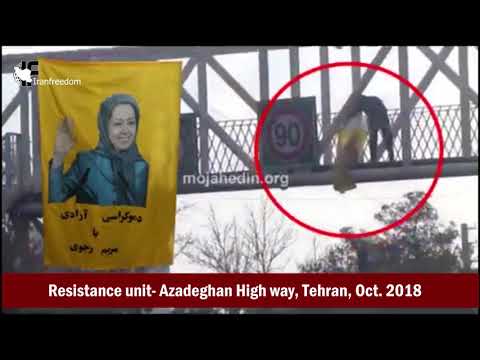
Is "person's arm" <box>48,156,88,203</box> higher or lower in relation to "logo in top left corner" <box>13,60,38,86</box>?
lower

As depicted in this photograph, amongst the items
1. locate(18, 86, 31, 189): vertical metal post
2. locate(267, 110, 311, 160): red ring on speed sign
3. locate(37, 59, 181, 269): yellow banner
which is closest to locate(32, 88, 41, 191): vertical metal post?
locate(18, 86, 31, 189): vertical metal post

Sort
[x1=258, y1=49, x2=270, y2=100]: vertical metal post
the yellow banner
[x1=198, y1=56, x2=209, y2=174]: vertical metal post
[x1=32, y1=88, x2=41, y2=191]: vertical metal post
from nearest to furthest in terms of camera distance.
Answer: the yellow banner
[x1=258, y1=49, x2=270, y2=100]: vertical metal post
[x1=198, y1=56, x2=209, y2=174]: vertical metal post
[x1=32, y1=88, x2=41, y2=191]: vertical metal post

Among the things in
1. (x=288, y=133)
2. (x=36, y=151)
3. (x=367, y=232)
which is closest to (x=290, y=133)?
(x=288, y=133)

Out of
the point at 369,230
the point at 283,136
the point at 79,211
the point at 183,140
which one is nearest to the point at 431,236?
the point at 369,230

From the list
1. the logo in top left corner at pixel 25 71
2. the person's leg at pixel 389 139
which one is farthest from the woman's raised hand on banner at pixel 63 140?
the person's leg at pixel 389 139

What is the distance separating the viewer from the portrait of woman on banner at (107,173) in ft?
49.3

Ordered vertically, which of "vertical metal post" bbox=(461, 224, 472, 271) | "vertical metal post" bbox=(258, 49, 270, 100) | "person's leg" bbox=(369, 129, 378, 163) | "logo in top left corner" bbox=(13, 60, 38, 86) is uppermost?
"vertical metal post" bbox=(258, 49, 270, 100)

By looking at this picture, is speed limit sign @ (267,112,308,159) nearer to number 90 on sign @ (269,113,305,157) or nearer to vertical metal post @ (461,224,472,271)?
number 90 on sign @ (269,113,305,157)

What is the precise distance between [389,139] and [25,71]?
4680 millimetres

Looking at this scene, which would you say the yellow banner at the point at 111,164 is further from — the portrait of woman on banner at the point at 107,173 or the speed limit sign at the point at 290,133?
the speed limit sign at the point at 290,133

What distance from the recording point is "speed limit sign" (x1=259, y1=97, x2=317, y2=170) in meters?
16.4

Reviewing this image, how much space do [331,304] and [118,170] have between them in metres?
2.85

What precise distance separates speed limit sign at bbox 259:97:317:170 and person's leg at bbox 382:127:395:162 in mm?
875
